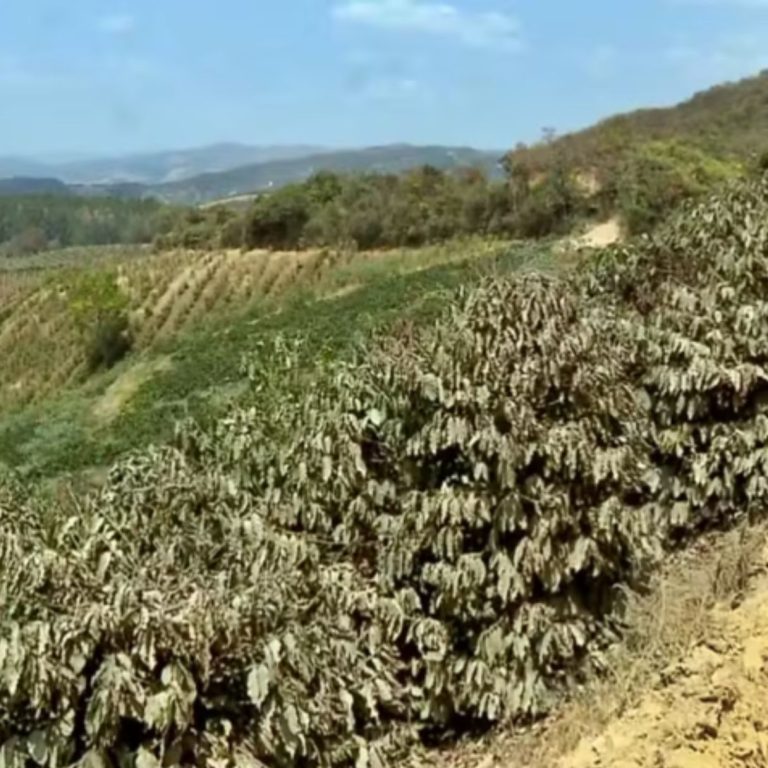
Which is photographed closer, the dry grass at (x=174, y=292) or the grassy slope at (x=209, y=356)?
the grassy slope at (x=209, y=356)

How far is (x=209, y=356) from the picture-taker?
116ft

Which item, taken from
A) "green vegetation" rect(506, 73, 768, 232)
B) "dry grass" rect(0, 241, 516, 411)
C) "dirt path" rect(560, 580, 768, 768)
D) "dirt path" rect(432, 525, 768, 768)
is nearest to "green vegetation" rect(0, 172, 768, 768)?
"dirt path" rect(432, 525, 768, 768)

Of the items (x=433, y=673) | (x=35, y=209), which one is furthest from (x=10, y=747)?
(x=35, y=209)

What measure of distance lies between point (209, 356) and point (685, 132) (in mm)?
41404

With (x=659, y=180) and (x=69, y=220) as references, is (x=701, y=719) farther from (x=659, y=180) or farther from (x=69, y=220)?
(x=69, y=220)

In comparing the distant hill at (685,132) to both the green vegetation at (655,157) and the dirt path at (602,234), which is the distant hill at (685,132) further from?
the dirt path at (602,234)

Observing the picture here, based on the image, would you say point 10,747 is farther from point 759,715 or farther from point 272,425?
point 759,715

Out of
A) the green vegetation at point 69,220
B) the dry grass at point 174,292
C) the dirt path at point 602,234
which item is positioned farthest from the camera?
the green vegetation at point 69,220

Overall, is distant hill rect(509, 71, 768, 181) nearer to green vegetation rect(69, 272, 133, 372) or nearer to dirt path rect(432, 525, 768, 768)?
green vegetation rect(69, 272, 133, 372)

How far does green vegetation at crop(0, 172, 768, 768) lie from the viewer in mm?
5770

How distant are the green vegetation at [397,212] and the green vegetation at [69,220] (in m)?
92.7

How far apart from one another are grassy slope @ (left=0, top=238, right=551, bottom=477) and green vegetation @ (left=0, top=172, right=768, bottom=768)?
14.6 m

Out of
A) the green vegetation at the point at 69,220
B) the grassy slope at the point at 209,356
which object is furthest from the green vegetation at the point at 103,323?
the green vegetation at the point at 69,220

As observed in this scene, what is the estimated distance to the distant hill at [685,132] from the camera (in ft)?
172
